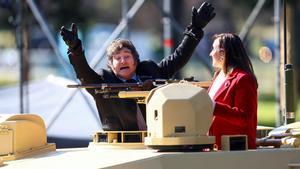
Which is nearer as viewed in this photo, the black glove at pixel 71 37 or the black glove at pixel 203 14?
the black glove at pixel 71 37

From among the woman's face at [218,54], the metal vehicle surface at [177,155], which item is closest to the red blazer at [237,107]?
the woman's face at [218,54]

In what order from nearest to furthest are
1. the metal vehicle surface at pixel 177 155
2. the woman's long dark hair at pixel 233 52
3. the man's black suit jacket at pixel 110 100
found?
1. the metal vehicle surface at pixel 177 155
2. the woman's long dark hair at pixel 233 52
3. the man's black suit jacket at pixel 110 100

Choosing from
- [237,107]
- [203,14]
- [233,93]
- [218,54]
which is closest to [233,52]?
[218,54]

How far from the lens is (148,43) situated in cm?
1539

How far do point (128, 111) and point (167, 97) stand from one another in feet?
5.07

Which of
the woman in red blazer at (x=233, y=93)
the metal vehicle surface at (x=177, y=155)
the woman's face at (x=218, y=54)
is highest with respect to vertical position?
the woman's face at (x=218, y=54)

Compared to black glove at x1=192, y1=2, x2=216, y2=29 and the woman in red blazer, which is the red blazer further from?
black glove at x1=192, y1=2, x2=216, y2=29

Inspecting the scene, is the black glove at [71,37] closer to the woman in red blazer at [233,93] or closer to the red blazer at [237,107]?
the woman in red blazer at [233,93]

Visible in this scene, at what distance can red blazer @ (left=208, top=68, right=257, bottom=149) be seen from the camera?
7.41 metres

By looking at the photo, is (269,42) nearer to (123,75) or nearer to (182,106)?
(123,75)

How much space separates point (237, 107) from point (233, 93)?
132 mm

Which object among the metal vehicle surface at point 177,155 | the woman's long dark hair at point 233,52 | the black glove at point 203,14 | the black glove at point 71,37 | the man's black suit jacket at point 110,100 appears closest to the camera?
the metal vehicle surface at point 177,155

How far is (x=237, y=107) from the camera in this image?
7.45m

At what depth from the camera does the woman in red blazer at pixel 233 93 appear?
7.41 m
